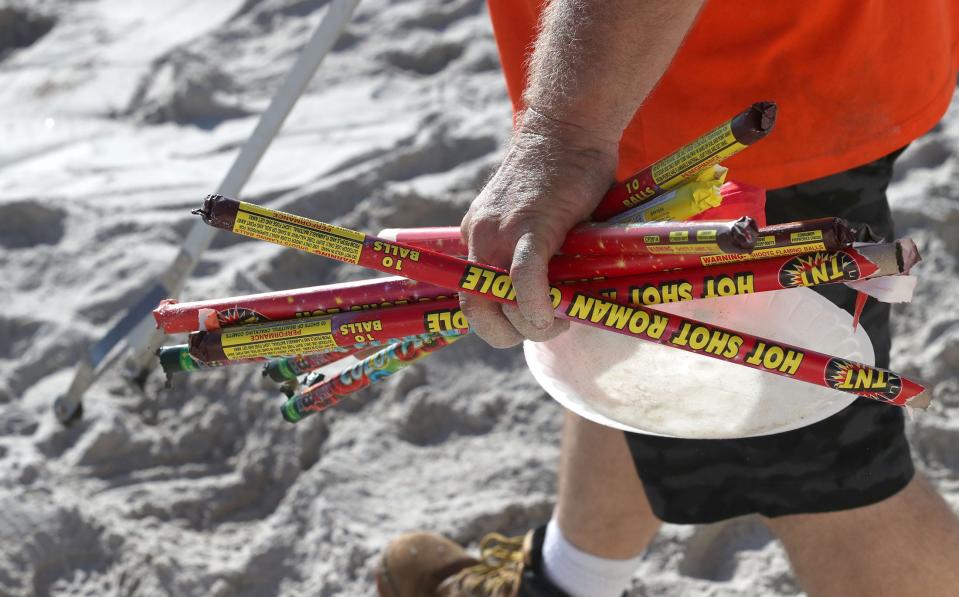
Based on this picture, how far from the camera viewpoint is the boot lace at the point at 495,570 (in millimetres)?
1714

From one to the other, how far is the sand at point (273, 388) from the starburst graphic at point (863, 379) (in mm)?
807

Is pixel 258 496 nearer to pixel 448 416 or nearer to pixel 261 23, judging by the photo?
pixel 448 416

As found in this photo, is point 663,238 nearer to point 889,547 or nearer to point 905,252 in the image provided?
point 905,252

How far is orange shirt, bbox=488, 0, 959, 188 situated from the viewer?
1.18 metres

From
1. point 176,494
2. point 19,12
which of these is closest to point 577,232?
point 176,494

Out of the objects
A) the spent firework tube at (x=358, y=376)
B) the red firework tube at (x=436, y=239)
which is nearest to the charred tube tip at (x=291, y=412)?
the spent firework tube at (x=358, y=376)

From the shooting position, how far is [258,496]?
2035 millimetres

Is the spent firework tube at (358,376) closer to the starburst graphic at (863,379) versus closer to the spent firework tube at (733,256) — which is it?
the spent firework tube at (733,256)

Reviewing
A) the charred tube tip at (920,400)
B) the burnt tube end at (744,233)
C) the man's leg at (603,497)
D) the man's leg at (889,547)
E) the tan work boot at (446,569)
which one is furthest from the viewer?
the tan work boot at (446,569)

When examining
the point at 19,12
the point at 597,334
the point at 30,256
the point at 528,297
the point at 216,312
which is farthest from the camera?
the point at 19,12

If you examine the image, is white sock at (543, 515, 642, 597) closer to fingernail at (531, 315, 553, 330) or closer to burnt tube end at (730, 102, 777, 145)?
fingernail at (531, 315, 553, 330)

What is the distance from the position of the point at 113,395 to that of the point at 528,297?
1.52 m

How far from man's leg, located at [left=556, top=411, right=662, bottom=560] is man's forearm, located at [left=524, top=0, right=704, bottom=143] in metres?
0.63

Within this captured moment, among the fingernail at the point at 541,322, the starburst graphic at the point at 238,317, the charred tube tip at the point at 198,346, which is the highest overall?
the fingernail at the point at 541,322
